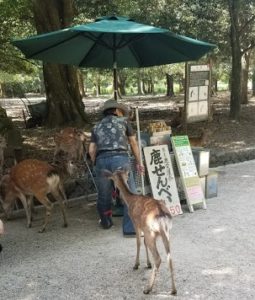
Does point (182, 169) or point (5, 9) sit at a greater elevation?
point (5, 9)

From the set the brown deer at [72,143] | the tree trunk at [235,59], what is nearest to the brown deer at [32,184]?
the brown deer at [72,143]

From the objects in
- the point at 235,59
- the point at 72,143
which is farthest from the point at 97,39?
the point at 235,59

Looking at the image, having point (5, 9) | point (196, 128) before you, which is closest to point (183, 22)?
point (196, 128)

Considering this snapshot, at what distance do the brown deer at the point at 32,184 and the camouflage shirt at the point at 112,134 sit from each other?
0.74 metres

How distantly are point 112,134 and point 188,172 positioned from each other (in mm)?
1678

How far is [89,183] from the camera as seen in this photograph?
7.42 m

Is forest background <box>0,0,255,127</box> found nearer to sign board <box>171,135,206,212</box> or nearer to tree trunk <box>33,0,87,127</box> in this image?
tree trunk <box>33,0,87,127</box>

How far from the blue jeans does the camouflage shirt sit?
9cm

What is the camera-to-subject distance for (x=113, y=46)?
6809 mm

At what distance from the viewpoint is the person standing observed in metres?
Answer: 5.48

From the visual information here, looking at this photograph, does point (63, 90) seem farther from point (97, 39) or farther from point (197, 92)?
point (97, 39)

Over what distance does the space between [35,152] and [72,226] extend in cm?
406

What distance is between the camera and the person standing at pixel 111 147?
548 centimetres

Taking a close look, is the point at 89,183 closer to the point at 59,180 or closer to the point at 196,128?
the point at 59,180
